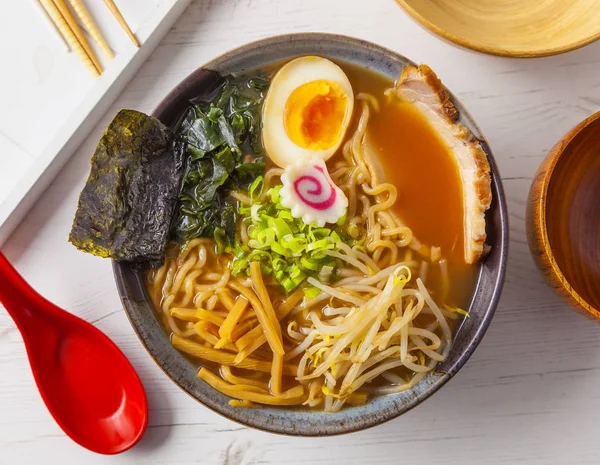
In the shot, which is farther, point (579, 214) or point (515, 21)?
point (515, 21)

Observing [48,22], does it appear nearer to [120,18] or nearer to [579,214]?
[120,18]

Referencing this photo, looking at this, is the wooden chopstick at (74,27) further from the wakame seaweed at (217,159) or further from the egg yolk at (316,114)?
the egg yolk at (316,114)

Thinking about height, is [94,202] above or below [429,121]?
above

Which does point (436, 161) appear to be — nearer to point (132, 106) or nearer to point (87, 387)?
point (132, 106)

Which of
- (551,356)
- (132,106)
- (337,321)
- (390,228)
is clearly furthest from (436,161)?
(132,106)

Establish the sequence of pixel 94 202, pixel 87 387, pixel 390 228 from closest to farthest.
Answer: pixel 94 202, pixel 390 228, pixel 87 387

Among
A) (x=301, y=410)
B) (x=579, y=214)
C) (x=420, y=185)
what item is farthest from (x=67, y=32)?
(x=579, y=214)

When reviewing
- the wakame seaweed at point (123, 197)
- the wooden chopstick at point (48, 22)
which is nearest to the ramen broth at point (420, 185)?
the wakame seaweed at point (123, 197)
